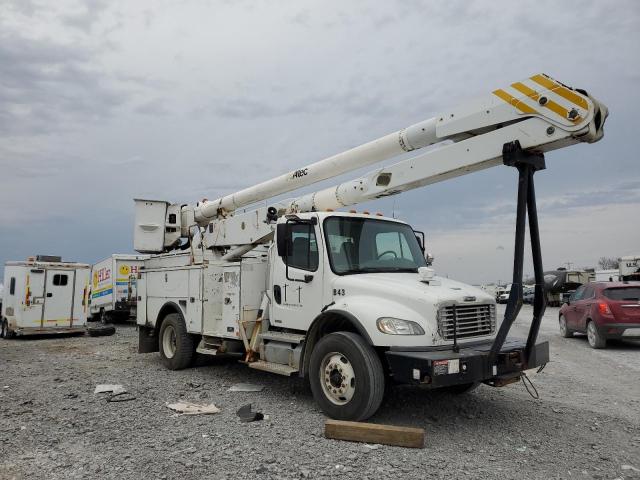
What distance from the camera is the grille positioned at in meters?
5.59

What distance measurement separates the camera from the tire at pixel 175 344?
919 cm

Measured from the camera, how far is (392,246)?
23.4 ft

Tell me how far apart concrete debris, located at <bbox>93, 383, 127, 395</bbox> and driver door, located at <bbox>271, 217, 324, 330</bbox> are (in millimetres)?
2473

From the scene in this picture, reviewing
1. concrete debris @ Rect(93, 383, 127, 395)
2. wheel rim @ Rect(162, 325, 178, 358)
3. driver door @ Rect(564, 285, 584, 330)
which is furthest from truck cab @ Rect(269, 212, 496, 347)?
driver door @ Rect(564, 285, 584, 330)

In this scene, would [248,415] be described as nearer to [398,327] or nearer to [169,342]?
[398,327]

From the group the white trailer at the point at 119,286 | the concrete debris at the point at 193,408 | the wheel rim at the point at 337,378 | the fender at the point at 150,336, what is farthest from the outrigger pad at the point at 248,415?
the white trailer at the point at 119,286

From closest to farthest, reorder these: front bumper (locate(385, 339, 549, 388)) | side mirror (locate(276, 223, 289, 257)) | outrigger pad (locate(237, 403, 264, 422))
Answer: front bumper (locate(385, 339, 549, 388)) → outrigger pad (locate(237, 403, 264, 422)) → side mirror (locate(276, 223, 289, 257))

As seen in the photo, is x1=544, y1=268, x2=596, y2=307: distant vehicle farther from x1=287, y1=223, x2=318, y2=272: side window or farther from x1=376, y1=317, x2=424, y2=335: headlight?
x1=376, y1=317, x2=424, y2=335: headlight

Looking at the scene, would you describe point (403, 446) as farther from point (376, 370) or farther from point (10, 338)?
point (10, 338)

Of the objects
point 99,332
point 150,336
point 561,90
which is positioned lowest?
point 99,332

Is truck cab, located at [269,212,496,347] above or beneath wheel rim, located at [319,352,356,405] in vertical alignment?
above

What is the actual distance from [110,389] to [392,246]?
4.61 metres

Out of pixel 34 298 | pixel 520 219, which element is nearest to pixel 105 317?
pixel 34 298

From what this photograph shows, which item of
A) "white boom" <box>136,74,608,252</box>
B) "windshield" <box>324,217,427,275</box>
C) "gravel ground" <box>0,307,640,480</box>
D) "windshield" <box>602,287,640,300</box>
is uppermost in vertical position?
"white boom" <box>136,74,608,252</box>
